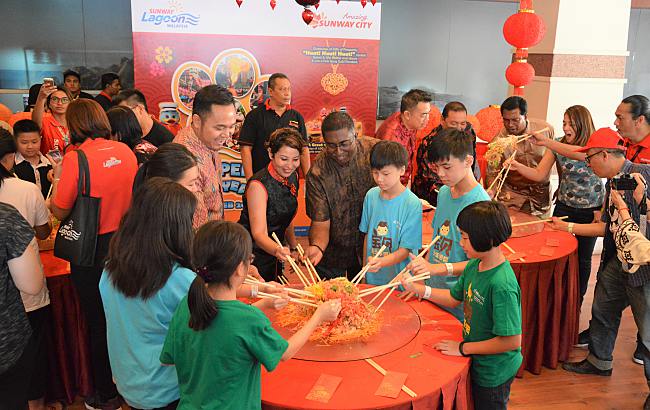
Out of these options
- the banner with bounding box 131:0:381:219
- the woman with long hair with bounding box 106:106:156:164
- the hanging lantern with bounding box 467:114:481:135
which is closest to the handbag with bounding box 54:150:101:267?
the woman with long hair with bounding box 106:106:156:164

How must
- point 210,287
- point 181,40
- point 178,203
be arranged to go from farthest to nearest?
point 181,40 → point 178,203 → point 210,287

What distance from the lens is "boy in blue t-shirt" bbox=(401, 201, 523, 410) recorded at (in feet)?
6.31

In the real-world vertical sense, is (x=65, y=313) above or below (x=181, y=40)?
below

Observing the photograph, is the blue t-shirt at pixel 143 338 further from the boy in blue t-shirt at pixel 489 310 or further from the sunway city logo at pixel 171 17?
the sunway city logo at pixel 171 17

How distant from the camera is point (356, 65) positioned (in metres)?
5.85

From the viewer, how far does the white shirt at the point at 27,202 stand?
8.18ft

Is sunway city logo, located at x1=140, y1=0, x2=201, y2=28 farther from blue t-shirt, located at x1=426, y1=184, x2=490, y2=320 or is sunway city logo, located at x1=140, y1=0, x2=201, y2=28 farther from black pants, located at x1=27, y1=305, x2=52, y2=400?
blue t-shirt, located at x1=426, y1=184, x2=490, y2=320

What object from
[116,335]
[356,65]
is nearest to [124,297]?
[116,335]

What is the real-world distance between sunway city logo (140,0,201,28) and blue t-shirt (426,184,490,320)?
3.86 meters

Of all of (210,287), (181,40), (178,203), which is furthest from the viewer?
(181,40)

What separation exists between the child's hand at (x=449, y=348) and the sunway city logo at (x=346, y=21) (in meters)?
4.39

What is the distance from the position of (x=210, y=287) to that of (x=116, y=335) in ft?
1.71

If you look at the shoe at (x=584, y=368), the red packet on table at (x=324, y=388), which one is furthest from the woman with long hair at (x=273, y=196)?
the shoe at (x=584, y=368)

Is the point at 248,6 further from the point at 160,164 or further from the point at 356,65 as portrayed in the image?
the point at 160,164
